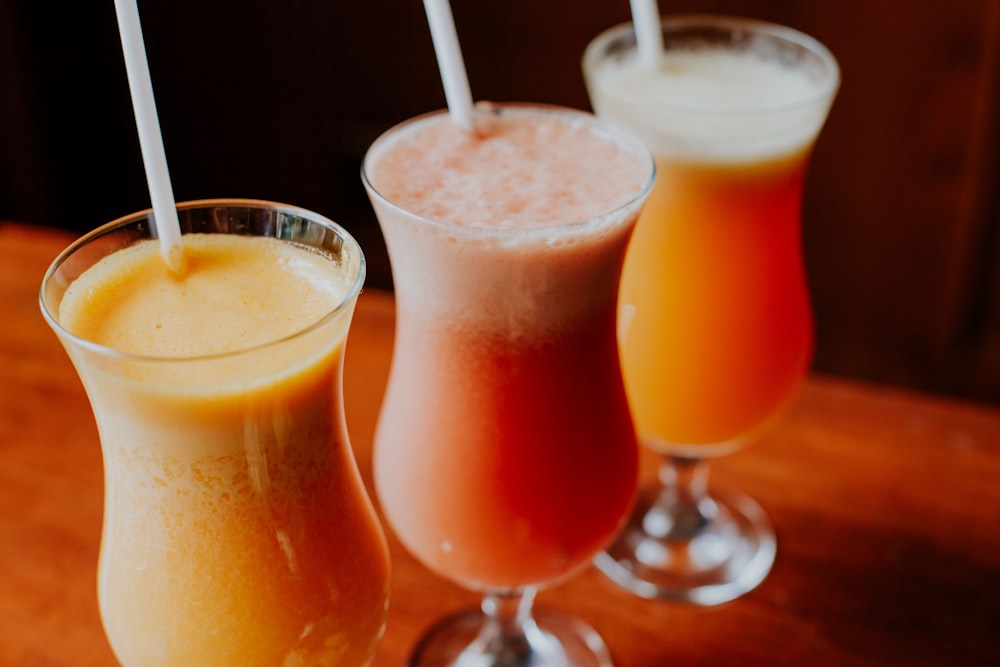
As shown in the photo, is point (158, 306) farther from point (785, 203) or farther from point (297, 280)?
point (785, 203)

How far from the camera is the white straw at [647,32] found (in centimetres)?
106

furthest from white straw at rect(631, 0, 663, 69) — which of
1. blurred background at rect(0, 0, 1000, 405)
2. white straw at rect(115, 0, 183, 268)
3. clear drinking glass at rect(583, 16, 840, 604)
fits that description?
blurred background at rect(0, 0, 1000, 405)

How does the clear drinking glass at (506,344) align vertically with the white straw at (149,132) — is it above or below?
below

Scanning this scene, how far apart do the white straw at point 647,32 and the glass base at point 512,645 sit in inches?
22.2

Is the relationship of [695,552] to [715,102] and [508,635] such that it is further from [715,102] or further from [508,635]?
[715,102]

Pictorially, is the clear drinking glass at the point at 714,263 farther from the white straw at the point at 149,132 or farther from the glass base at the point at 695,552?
the white straw at the point at 149,132

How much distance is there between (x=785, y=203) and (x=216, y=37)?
5.94 ft

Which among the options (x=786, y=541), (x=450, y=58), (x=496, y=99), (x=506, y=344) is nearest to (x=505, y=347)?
(x=506, y=344)

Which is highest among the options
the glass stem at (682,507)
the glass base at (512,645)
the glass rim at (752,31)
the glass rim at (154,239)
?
the glass rim at (154,239)

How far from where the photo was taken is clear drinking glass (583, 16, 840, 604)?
999mm

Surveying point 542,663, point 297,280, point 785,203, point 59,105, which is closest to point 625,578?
point 542,663

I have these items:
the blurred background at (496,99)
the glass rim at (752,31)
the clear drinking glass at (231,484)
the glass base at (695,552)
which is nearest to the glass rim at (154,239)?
the clear drinking glass at (231,484)

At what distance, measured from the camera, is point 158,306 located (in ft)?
2.24

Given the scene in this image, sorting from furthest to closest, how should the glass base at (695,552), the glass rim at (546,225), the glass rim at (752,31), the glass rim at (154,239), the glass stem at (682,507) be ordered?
the glass stem at (682,507) → the glass base at (695,552) → the glass rim at (752,31) → the glass rim at (546,225) → the glass rim at (154,239)
